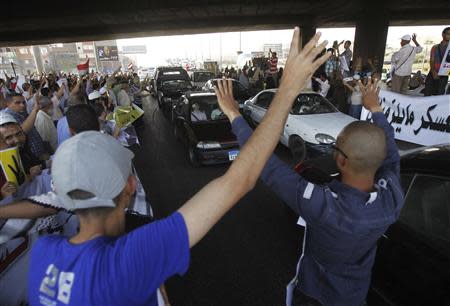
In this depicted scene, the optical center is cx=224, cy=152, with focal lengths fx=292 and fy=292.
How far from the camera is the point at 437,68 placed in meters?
7.67

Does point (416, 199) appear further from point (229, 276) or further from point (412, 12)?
point (412, 12)

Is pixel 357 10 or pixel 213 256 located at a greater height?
pixel 357 10

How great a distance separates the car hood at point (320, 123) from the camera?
6.42m

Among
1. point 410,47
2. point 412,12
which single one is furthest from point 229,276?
point 412,12

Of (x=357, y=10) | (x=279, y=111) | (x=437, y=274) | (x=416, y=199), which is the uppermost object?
(x=357, y=10)

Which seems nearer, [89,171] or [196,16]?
[89,171]

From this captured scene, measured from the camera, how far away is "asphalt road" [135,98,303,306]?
3.09m

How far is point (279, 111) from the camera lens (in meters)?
1.14

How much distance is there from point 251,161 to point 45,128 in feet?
16.4

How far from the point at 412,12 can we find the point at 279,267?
951 inches

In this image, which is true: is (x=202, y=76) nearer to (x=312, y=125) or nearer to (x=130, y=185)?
(x=312, y=125)

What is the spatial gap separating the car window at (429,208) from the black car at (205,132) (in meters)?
4.06

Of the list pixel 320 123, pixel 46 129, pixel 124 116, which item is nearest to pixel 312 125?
pixel 320 123

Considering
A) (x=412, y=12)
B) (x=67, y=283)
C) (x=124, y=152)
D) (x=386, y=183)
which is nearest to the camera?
(x=67, y=283)
